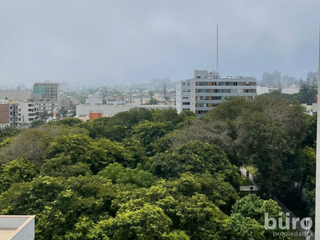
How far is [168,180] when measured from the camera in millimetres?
10328

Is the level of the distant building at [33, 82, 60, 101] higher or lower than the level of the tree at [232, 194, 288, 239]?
higher

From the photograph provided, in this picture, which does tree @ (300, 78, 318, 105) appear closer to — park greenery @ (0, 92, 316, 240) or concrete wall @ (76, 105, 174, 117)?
concrete wall @ (76, 105, 174, 117)

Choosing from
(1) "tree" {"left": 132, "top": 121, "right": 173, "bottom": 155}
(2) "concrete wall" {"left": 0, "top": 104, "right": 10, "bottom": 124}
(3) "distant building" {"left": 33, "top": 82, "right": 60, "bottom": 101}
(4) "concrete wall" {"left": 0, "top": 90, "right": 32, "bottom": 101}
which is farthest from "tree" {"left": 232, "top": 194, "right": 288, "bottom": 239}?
(3) "distant building" {"left": 33, "top": 82, "right": 60, "bottom": 101}

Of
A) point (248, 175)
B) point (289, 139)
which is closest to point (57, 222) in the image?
point (289, 139)

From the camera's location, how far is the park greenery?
742 centimetres

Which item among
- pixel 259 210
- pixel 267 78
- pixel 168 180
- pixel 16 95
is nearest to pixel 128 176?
pixel 168 180

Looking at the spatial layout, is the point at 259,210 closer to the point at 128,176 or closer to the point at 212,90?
the point at 128,176

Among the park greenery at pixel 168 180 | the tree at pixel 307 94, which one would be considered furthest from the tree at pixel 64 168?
the tree at pixel 307 94

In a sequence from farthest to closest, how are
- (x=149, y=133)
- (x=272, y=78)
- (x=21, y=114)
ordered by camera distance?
(x=272, y=78) < (x=21, y=114) < (x=149, y=133)

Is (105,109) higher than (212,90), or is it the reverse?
(212,90)

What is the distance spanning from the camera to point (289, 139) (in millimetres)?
13508

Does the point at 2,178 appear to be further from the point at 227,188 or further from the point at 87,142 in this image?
the point at 227,188

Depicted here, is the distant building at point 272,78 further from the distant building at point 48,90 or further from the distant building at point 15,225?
the distant building at point 15,225

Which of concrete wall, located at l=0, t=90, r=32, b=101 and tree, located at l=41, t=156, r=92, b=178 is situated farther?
concrete wall, located at l=0, t=90, r=32, b=101
